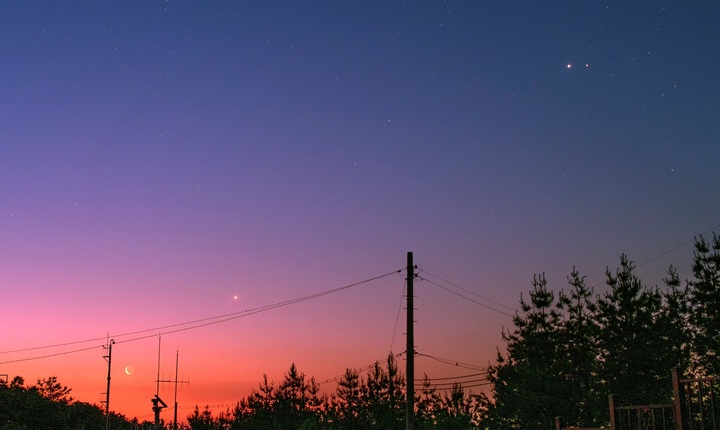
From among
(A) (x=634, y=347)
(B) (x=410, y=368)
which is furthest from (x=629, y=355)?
(B) (x=410, y=368)

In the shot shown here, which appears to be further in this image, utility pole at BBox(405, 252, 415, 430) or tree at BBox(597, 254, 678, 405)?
tree at BBox(597, 254, 678, 405)

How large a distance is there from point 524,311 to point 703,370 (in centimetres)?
1480

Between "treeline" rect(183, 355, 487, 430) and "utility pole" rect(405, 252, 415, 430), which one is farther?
"treeline" rect(183, 355, 487, 430)

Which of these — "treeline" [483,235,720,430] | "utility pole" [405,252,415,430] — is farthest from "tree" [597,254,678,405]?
"utility pole" [405,252,415,430]

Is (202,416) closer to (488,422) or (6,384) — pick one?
(6,384)

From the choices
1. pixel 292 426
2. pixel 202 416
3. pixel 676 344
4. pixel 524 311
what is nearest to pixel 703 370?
pixel 676 344

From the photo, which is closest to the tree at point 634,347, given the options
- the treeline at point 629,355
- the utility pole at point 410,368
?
the treeline at point 629,355

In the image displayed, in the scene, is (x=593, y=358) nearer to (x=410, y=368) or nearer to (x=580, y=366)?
(x=580, y=366)

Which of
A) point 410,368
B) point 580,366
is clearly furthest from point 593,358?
point 410,368

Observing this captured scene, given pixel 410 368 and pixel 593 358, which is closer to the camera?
pixel 410 368

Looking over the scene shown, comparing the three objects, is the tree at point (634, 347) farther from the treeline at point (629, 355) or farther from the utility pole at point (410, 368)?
the utility pole at point (410, 368)

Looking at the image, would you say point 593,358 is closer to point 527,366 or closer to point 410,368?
point 527,366

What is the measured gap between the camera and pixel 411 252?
34969mm

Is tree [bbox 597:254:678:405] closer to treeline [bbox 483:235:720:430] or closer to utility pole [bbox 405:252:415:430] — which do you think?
treeline [bbox 483:235:720:430]
